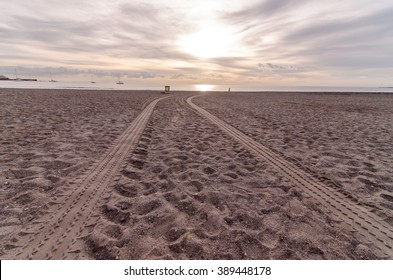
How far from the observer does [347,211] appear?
4.71 meters

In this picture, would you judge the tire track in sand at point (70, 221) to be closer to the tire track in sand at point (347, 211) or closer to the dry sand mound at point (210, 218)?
the dry sand mound at point (210, 218)

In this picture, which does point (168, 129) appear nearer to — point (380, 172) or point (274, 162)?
point (274, 162)

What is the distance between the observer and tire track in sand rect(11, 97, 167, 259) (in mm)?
3469

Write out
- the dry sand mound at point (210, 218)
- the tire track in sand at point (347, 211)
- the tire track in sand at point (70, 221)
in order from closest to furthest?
the tire track in sand at point (70, 221) → the dry sand mound at point (210, 218) → the tire track in sand at point (347, 211)

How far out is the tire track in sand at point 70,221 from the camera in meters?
3.47

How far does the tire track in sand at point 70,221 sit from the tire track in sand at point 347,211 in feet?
16.0

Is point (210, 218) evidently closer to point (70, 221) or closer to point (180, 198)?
point (180, 198)

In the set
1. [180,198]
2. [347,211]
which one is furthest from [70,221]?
[347,211]

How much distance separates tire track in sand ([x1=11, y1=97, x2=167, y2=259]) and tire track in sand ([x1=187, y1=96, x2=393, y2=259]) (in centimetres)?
487

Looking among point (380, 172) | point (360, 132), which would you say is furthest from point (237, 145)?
point (360, 132)

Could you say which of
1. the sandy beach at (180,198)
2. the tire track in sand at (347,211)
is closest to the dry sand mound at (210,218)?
the sandy beach at (180,198)

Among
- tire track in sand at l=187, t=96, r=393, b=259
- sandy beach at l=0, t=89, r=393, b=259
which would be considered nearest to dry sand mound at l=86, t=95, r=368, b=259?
sandy beach at l=0, t=89, r=393, b=259

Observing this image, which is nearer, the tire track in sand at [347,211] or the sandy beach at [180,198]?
the sandy beach at [180,198]

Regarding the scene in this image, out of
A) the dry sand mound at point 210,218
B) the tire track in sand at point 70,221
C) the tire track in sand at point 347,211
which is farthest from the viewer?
the tire track in sand at point 347,211
